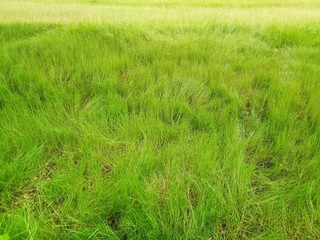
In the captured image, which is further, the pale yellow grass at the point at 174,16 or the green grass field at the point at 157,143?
the pale yellow grass at the point at 174,16

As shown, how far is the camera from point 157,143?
7.02 ft

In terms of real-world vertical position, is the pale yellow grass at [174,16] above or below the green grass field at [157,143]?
above

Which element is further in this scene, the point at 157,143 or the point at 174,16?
the point at 174,16

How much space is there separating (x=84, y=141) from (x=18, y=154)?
0.50 metres

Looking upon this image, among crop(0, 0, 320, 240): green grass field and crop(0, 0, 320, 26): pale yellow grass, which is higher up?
crop(0, 0, 320, 26): pale yellow grass

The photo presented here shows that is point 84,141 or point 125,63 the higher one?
point 125,63

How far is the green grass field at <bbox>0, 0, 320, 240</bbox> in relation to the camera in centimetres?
154

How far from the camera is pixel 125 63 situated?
3.46 metres

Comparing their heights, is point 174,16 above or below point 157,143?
above

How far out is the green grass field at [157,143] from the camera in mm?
1536

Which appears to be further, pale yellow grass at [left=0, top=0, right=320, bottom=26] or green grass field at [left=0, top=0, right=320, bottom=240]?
pale yellow grass at [left=0, top=0, right=320, bottom=26]

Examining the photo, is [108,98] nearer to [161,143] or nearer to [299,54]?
[161,143]

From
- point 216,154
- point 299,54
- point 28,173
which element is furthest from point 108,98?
point 299,54

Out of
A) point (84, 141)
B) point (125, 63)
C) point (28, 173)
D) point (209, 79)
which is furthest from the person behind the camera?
point (125, 63)
